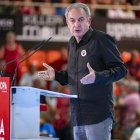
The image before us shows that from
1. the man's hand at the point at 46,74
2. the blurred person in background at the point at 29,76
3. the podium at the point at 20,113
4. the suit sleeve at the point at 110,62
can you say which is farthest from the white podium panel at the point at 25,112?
the blurred person in background at the point at 29,76

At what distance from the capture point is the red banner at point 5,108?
3.58 metres

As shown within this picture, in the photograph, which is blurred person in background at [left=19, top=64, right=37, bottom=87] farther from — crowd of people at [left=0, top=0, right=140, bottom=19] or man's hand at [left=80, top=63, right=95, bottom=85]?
man's hand at [left=80, top=63, right=95, bottom=85]

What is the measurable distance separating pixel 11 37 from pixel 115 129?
100 inches

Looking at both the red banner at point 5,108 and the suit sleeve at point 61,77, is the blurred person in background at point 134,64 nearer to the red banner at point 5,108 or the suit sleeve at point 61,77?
the suit sleeve at point 61,77

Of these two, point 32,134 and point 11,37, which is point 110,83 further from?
point 11,37

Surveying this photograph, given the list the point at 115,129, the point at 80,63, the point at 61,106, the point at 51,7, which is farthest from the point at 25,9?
the point at 80,63

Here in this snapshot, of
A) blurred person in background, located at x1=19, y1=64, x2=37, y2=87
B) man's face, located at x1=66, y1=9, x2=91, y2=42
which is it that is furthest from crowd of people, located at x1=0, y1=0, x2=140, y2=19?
man's face, located at x1=66, y1=9, x2=91, y2=42

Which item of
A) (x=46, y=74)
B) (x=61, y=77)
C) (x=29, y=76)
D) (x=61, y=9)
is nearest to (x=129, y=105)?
(x=29, y=76)

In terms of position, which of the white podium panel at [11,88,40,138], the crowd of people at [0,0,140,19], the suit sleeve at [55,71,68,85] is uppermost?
the crowd of people at [0,0,140,19]

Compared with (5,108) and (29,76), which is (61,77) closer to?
(5,108)

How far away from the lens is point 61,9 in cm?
1138

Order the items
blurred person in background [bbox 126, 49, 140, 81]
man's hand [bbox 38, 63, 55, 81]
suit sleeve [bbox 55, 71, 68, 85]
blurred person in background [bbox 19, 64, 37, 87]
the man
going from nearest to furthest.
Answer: the man → man's hand [bbox 38, 63, 55, 81] → suit sleeve [bbox 55, 71, 68, 85] → blurred person in background [bbox 19, 64, 37, 87] → blurred person in background [bbox 126, 49, 140, 81]

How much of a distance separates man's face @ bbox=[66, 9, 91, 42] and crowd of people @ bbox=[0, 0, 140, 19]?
6.32m

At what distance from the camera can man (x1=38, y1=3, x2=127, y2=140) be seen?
3.80 metres
